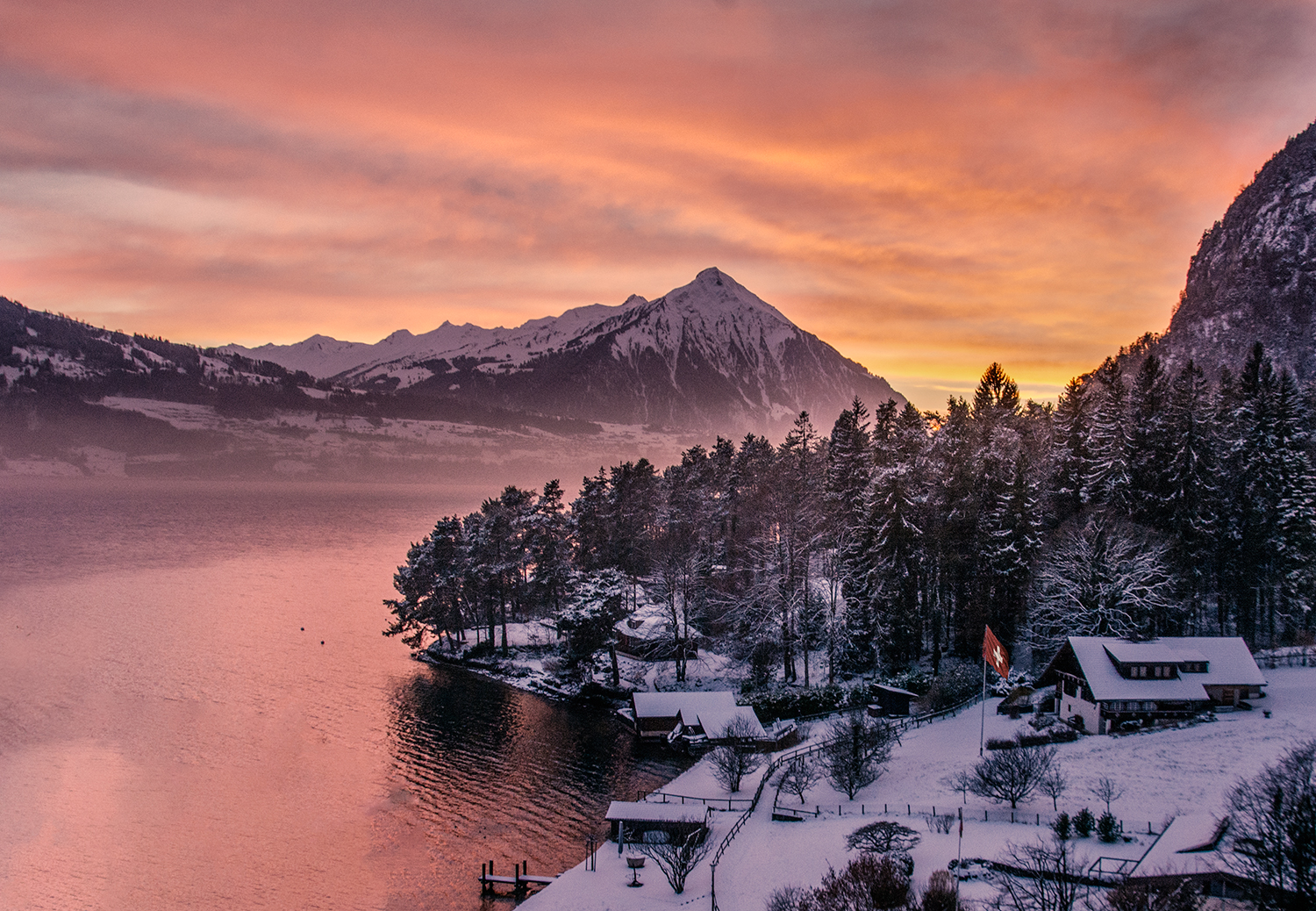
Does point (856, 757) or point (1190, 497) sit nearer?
point (856, 757)

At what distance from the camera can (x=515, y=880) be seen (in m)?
29.7

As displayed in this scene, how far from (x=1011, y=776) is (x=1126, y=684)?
12331 mm

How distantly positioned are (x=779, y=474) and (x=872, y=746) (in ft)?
95.3

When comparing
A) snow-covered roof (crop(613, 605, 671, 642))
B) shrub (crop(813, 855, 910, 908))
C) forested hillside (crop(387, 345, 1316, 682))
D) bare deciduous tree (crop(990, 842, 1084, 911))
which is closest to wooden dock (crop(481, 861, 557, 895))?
shrub (crop(813, 855, 910, 908))

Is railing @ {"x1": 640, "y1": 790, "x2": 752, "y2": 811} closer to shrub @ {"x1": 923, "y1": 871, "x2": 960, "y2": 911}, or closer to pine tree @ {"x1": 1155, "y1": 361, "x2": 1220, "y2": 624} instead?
shrub @ {"x1": 923, "y1": 871, "x2": 960, "y2": 911}

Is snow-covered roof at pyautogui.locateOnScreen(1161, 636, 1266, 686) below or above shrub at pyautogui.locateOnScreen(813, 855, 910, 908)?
above

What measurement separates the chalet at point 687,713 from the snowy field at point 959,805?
587 centimetres

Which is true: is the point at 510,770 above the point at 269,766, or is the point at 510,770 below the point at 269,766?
above

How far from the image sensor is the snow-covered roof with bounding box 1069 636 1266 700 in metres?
37.5

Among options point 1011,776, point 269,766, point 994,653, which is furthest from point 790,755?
point 269,766

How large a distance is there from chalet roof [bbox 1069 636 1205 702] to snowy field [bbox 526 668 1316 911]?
1.62m

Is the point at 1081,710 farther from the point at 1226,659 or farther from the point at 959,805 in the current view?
the point at 959,805

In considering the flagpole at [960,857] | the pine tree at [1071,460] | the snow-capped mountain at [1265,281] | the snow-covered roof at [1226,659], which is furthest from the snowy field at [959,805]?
the snow-capped mountain at [1265,281]

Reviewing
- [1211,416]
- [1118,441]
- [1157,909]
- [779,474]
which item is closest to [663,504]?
[779,474]
